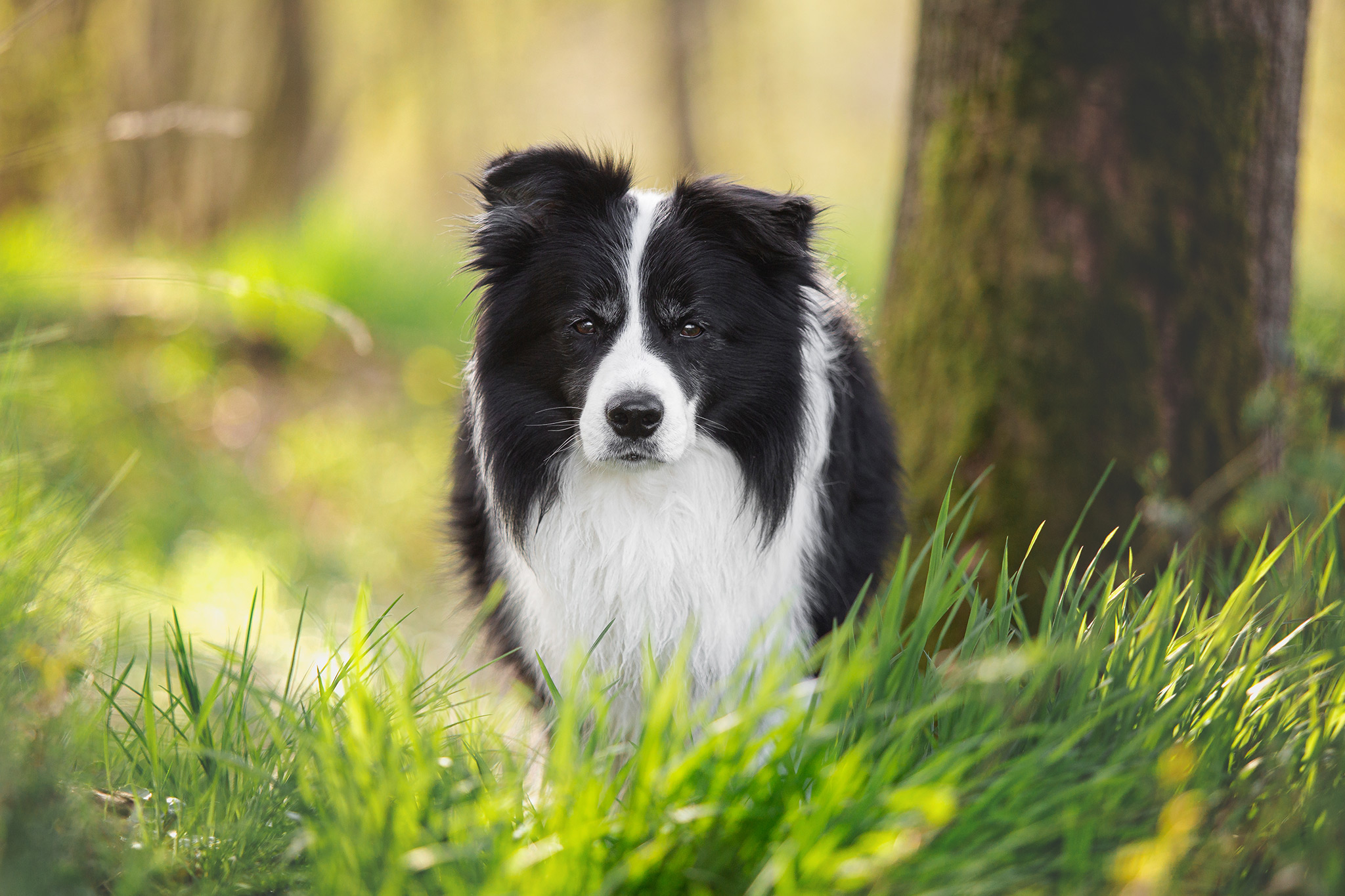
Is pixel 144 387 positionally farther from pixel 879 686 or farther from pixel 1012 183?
pixel 879 686

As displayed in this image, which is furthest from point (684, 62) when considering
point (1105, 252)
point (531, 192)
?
point (531, 192)

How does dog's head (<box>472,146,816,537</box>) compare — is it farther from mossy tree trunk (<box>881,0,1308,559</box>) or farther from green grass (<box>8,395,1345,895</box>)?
mossy tree trunk (<box>881,0,1308,559</box>)

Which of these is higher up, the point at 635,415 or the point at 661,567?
the point at 635,415

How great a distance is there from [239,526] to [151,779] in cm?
458

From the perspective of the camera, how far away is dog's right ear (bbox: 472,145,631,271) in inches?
108

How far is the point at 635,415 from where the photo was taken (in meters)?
2.52

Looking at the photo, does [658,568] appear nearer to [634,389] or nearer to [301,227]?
[634,389]

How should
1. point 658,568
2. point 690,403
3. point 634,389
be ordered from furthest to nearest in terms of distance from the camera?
point 658,568, point 690,403, point 634,389

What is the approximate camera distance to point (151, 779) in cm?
216

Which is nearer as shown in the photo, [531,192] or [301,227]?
[531,192]

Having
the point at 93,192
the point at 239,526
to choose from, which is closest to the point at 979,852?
the point at 239,526

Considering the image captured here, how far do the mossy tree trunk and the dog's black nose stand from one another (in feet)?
4.70

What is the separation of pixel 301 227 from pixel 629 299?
716cm

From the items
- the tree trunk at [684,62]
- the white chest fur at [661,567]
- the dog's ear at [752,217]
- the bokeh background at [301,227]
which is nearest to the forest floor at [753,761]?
the white chest fur at [661,567]
